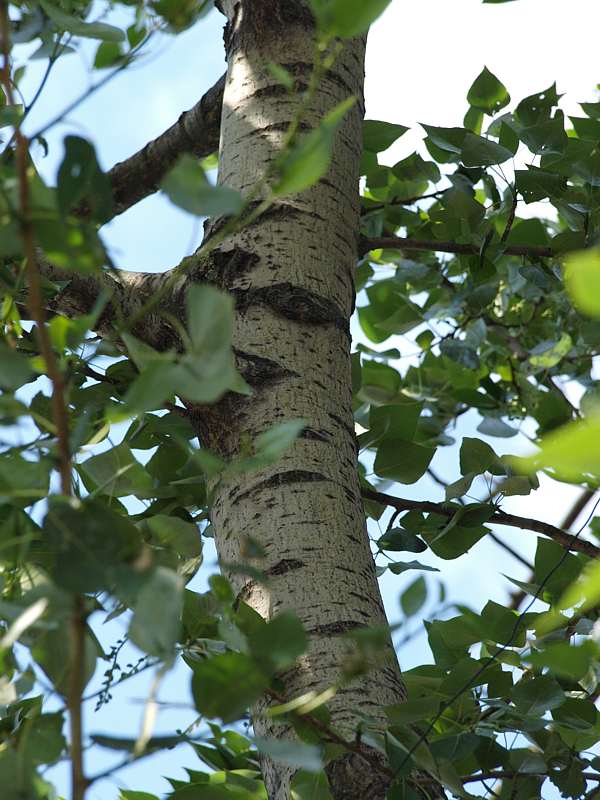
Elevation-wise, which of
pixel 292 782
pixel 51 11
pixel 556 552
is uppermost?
pixel 51 11

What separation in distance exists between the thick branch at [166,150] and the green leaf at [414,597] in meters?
0.71

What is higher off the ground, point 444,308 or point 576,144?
point 444,308

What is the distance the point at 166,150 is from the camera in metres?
1.09

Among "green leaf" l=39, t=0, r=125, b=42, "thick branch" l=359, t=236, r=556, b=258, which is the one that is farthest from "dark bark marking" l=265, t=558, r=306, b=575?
"thick branch" l=359, t=236, r=556, b=258

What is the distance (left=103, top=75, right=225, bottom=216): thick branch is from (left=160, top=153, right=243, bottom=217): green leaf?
2.45 ft

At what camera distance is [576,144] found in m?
0.87

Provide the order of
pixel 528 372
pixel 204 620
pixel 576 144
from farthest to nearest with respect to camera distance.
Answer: pixel 528 372
pixel 576 144
pixel 204 620

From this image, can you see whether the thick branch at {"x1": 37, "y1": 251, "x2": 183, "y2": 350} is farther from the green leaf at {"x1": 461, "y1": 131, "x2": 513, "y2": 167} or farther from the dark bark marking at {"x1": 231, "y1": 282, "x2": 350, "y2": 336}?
the green leaf at {"x1": 461, "y1": 131, "x2": 513, "y2": 167}

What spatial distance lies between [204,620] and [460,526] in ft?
0.89

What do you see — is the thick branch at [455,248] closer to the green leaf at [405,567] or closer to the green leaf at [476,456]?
the green leaf at [476,456]

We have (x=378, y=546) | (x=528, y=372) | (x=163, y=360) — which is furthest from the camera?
(x=528, y=372)

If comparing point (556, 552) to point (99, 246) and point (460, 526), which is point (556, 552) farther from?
point (99, 246)

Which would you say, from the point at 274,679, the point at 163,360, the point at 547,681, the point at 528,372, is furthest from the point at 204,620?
the point at 528,372

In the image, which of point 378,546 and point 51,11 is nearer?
point 51,11
